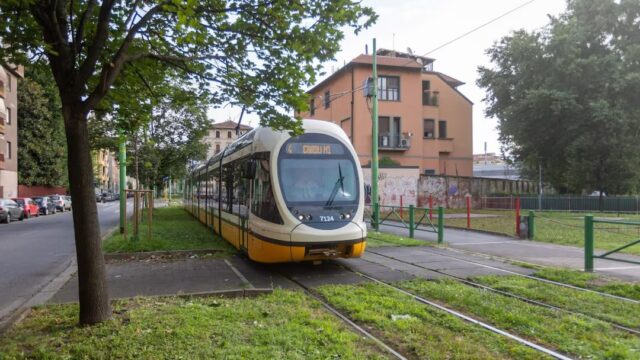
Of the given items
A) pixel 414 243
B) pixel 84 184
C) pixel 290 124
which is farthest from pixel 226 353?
pixel 414 243

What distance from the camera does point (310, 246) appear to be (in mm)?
9148

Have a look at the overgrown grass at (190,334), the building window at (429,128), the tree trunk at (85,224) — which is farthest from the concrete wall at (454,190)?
the tree trunk at (85,224)

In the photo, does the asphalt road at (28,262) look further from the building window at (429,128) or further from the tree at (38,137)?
the tree at (38,137)

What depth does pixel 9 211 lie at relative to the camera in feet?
96.8

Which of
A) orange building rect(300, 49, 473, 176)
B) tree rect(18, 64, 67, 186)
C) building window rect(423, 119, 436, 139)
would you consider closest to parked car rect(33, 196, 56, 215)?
tree rect(18, 64, 67, 186)

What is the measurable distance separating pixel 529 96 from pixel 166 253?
96.3 feet

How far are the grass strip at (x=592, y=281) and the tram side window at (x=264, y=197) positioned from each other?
16.8 feet

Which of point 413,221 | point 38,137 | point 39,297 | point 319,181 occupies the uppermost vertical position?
point 38,137

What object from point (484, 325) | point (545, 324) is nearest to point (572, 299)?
point (545, 324)

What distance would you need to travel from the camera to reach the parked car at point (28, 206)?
33781 millimetres

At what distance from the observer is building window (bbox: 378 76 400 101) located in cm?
3875

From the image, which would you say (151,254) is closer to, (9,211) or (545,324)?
(545,324)

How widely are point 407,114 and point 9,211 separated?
28008 millimetres

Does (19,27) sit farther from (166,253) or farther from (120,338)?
(166,253)
